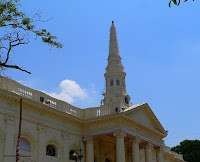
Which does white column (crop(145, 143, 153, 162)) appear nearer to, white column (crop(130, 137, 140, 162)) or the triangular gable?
A: the triangular gable

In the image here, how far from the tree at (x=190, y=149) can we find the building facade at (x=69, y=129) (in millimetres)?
30909

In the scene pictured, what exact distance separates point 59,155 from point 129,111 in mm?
7742

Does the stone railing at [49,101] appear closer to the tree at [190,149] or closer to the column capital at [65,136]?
the column capital at [65,136]

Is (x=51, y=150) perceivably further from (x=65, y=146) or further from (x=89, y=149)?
(x=89, y=149)

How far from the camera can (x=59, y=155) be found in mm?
28875

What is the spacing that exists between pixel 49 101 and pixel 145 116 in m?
11.7

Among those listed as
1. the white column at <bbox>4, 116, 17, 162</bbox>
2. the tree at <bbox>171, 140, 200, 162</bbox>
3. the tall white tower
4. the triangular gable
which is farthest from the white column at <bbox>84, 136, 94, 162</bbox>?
the tree at <bbox>171, 140, 200, 162</bbox>

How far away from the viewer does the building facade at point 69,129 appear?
24.8 meters

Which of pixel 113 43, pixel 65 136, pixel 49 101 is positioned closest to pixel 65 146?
pixel 65 136

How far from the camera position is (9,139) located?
79.5ft

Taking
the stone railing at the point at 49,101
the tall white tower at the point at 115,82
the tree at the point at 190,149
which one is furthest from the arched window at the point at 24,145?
the tree at the point at 190,149

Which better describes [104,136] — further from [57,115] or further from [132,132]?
[57,115]

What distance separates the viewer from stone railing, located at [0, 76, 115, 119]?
25.4 m

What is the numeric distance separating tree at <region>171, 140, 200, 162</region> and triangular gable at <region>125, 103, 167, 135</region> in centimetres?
3097
